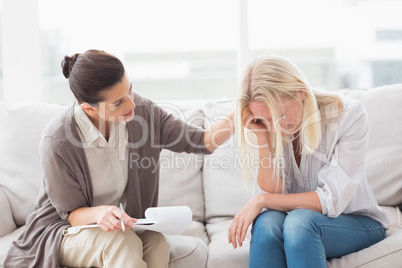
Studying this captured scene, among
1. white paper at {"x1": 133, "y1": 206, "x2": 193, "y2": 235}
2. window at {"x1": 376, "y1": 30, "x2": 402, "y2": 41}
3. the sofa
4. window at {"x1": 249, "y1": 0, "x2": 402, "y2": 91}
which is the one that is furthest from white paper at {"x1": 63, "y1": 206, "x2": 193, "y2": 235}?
window at {"x1": 376, "y1": 30, "x2": 402, "y2": 41}

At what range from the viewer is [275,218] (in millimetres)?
1574

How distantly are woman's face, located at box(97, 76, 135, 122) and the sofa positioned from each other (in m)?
0.55

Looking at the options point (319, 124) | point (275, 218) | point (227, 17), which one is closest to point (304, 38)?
point (227, 17)

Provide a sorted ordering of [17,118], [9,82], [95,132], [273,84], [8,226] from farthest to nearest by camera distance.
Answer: [9,82] < [17,118] < [8,226] < [95,132] < [273,84]

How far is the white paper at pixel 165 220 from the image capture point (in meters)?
1.50

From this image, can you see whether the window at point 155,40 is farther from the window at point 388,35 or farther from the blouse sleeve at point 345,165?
the blouse sleeve at point 345,165

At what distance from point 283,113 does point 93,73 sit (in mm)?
628

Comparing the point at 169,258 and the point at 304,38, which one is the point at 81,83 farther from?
the point at 304,38

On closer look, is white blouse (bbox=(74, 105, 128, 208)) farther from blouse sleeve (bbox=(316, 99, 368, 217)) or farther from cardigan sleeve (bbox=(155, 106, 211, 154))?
blouse sleeve (bbox=(316, 99, 368, 217))

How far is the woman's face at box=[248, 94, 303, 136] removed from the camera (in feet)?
5.20

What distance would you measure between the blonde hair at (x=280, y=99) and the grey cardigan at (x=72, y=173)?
310mm

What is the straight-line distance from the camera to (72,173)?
5.41 feet

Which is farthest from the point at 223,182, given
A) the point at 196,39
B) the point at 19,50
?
the point at 19,50

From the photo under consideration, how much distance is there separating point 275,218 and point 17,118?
1277 mm
